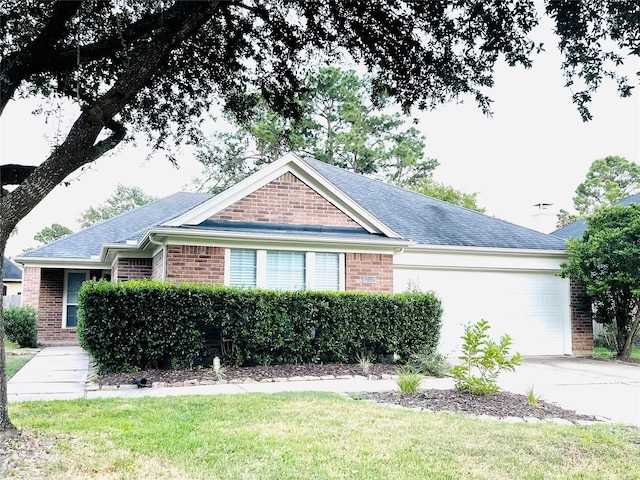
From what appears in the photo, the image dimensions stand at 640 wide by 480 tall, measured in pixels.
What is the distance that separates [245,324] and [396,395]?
11.7 feet

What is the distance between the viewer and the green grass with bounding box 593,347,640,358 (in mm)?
15700

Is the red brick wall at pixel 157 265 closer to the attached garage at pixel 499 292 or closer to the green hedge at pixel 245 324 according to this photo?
the green hedge at pixel 245 324

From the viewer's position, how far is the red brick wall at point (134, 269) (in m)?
14.1

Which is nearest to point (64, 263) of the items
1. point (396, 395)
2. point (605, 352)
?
point (396, 395)

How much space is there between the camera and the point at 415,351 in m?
11.8

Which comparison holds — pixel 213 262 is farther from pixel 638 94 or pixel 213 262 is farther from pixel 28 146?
pixel 638 94

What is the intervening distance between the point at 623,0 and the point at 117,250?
1226cm

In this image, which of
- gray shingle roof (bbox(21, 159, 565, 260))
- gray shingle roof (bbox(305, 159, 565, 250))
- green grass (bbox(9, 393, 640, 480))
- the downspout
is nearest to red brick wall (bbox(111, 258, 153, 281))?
gray shingle roof (bbox(21, 159, 565, 260))

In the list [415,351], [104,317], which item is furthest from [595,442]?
[104,317]

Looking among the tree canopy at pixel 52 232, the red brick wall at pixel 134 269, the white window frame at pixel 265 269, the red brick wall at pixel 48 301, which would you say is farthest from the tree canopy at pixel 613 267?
the tree canopy at pixel 52 232

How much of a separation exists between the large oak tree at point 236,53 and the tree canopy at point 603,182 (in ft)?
133

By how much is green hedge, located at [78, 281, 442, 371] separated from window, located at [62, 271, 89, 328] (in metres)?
7.79

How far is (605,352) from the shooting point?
17.0m

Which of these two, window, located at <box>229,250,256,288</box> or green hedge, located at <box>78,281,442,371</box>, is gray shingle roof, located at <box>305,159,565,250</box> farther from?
window, located at <box>229,250,256,288</box>
